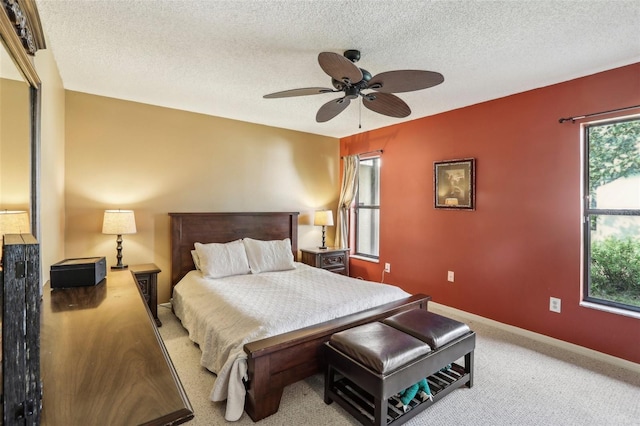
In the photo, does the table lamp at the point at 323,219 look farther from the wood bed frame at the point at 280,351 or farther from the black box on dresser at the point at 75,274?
the black box on dresser at the point at 75,274

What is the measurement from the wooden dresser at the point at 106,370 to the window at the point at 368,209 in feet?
12.6

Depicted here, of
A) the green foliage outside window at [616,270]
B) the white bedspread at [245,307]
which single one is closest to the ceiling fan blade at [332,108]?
the white bedspread at [245,307]

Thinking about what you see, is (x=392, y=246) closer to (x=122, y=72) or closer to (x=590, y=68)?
(x=590, y=68)

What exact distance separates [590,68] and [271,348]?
3.40 m

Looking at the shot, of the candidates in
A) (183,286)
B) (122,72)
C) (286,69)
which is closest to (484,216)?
(286,69)

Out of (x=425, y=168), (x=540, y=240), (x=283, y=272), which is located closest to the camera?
(x=540, y=240)

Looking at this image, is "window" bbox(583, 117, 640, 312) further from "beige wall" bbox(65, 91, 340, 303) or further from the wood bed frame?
"beige wall" bbox(65, 91, 340, 303)

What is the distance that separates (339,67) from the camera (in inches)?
77.5

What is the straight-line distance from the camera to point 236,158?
4.30m

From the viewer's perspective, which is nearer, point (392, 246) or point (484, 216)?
point (484, 216)

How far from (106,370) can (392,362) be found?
1422mm

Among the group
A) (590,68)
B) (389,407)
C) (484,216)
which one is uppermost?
(590,68)

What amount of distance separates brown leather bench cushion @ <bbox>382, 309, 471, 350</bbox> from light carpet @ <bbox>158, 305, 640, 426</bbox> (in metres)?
0.45

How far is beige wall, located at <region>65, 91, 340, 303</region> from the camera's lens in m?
3.33
